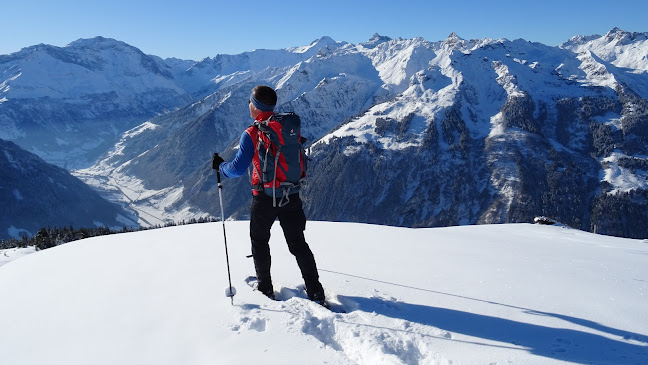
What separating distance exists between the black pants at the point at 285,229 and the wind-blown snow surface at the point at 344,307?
38 cm

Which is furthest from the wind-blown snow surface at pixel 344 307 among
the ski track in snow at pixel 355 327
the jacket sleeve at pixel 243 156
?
the jacket sleeve at pixel 243 156

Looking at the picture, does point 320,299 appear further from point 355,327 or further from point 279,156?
point 279,156

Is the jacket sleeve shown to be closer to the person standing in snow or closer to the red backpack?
the person standing in snow

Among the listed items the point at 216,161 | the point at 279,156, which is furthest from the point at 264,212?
the point at 216,161

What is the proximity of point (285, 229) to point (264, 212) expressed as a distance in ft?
1.56

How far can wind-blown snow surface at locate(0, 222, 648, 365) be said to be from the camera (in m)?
4.68

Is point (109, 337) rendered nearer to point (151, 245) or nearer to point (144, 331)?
point (144, 331)

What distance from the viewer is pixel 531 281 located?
6992 mm

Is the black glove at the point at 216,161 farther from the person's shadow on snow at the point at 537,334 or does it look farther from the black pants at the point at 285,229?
the person's shadow on snow at the point at 537,334

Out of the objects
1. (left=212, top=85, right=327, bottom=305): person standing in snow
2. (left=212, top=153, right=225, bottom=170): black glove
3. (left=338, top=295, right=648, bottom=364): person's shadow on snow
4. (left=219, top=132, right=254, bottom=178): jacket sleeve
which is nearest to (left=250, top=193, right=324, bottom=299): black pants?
(left=212, top=85, right=327, bottom=305): person standing in snow

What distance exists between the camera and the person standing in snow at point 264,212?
623cm

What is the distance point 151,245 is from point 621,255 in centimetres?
1238

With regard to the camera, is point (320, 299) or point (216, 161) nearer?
point (320, 299)

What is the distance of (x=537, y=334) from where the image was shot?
495 centimetres
